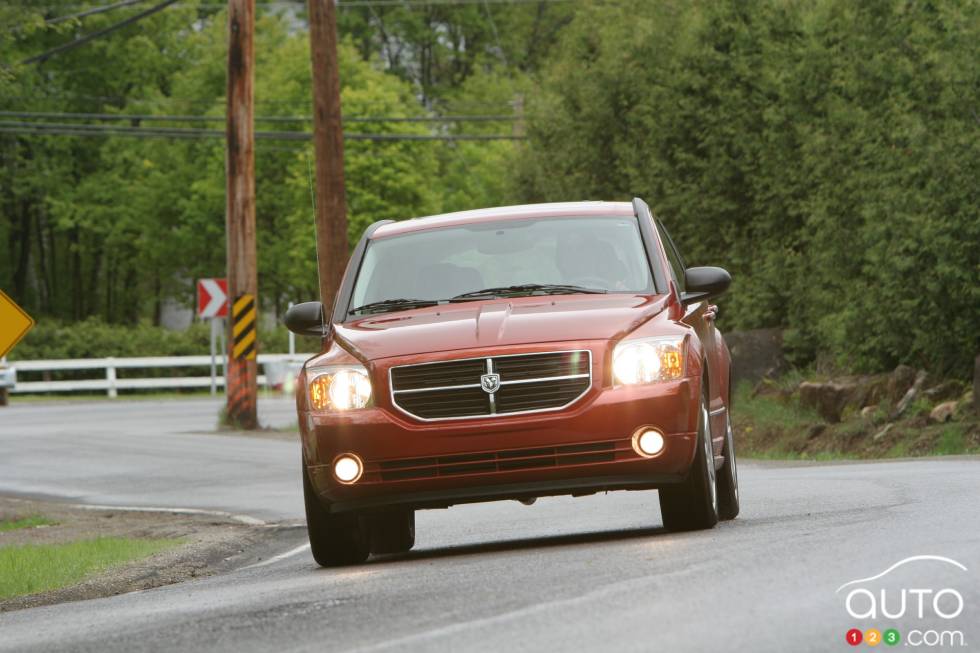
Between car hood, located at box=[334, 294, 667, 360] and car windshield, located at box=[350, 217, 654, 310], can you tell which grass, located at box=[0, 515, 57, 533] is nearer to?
car windshield, located at box=[350, 217, 654, 310]

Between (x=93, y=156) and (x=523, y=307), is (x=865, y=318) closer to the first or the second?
(x=523, y=307)

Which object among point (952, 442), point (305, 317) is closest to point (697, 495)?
point (305, 317)

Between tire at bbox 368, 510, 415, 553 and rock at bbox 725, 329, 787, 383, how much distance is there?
18.1 meters

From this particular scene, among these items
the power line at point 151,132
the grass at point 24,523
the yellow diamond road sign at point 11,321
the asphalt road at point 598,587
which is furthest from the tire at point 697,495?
the power line at point 151,132

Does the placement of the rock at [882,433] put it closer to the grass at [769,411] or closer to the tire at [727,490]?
the grass at [769,411]

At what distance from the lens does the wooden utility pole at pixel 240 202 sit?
32.1 meters

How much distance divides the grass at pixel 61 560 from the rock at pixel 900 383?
A: 1146 cm

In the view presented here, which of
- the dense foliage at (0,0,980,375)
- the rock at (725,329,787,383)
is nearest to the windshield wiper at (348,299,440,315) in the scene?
the dense foliage at (0,0,980,375)

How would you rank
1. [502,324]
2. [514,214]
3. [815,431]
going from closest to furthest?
1. [502,324]
2. [514,214]
3. [815,431]

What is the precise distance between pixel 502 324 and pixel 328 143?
1980 centimetres

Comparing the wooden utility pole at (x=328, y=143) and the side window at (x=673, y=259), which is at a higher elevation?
the wooden utility pole at (x=328, y=143)

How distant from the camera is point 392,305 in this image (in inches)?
445

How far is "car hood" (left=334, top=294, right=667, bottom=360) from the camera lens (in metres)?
10.2

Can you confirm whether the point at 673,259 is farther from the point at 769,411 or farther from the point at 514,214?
the point at 769,411
